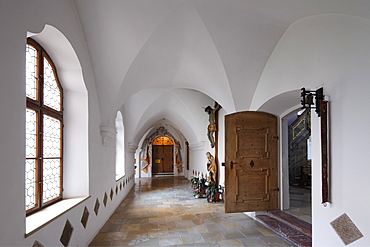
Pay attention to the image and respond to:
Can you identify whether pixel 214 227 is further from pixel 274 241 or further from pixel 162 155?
pixel 162 155

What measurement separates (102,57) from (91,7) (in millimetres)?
876

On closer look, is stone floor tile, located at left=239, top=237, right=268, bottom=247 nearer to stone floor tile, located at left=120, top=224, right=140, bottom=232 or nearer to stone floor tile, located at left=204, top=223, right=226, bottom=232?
stone floor tile, located at left=204, top=223, right=226, bottom=232

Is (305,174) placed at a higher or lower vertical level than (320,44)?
lower

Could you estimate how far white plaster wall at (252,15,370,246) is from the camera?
8.00ft

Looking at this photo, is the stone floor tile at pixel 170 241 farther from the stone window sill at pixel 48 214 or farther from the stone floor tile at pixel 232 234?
the stone window sill at pixel 48 214

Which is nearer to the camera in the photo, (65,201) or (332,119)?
(332,119)

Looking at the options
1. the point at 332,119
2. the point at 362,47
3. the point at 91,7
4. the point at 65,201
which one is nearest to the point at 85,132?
the point at 65,201

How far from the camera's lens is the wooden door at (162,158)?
56.9ft

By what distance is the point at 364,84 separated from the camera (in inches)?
95.9

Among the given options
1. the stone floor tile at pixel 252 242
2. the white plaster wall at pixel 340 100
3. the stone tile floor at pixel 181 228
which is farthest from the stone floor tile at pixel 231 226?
the white plaster wall at pixel 340 100

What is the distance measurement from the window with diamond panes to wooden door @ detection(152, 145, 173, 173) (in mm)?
13934

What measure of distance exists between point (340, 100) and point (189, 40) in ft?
8.07

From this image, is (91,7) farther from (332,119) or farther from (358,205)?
(358,205)

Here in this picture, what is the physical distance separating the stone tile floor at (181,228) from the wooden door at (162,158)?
433 inches
